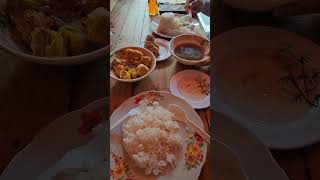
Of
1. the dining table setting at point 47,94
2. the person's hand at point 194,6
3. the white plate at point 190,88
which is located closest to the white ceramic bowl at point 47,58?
the dining table setting at point 47,94

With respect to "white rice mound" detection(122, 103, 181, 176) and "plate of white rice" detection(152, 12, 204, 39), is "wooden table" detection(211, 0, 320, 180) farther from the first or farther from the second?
"white rice mound" detection(122, 103, 181, 176)

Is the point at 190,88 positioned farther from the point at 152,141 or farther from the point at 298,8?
the point at 298,8

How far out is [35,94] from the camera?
1.27 feet

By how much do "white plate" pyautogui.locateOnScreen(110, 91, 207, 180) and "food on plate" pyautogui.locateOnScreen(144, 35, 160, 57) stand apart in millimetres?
82

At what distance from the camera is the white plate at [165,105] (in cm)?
33

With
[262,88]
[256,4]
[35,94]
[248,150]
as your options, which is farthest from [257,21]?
[35,94]

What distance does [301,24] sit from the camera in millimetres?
493

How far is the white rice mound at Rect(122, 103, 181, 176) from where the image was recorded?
33 centimetres

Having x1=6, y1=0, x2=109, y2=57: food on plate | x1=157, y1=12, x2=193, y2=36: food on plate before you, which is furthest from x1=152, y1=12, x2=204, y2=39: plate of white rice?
x1=6, y1=0, x2=109, y2=57: food on plate

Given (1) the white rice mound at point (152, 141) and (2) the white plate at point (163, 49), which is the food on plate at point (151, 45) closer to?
(2) the white plate at point (163, 49)

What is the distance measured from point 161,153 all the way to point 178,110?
7cm

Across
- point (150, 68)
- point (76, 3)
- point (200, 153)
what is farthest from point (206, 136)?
point (76, 3)

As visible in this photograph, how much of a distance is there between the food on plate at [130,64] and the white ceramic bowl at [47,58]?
4 cm

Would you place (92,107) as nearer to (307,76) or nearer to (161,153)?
(161,153)
